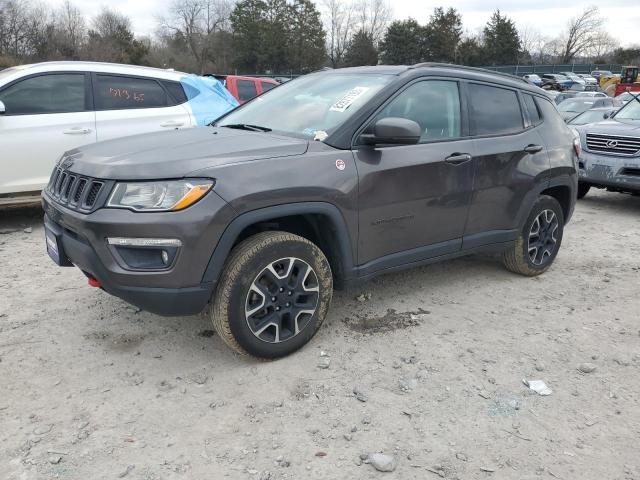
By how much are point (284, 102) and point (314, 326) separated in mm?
1684

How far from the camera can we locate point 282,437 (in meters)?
2.62

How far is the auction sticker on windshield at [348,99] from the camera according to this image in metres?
3.54

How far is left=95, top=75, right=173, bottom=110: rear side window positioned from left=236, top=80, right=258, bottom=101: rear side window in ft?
7.97

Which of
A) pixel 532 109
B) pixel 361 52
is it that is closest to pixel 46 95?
pixel 532 109

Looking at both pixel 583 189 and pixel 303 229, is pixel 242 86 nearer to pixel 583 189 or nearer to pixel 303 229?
pixel 583 189

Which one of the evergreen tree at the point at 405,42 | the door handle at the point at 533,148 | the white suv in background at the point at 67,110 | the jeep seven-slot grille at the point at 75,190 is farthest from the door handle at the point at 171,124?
the evergreen tree at the point at 405,42

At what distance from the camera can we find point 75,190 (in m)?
3.01

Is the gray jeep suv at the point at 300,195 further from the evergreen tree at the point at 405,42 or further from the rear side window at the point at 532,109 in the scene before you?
the evergreen tree at the point at 405,42

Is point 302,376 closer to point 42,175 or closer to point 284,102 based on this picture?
point 284,102

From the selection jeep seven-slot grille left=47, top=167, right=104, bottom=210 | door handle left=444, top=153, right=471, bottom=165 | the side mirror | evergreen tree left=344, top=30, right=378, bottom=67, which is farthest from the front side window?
evergreen tree left=344, top=30, right=378, bottom=67

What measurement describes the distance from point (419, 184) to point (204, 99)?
4.05 meters

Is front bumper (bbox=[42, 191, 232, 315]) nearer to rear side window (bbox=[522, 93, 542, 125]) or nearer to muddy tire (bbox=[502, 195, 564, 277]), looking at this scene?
muddy tire (bbox=[502, 195, 564, 277])

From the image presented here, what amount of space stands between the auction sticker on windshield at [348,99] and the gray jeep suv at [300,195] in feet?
0.05

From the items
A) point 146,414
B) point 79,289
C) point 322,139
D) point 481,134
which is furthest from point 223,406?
point 481,134
